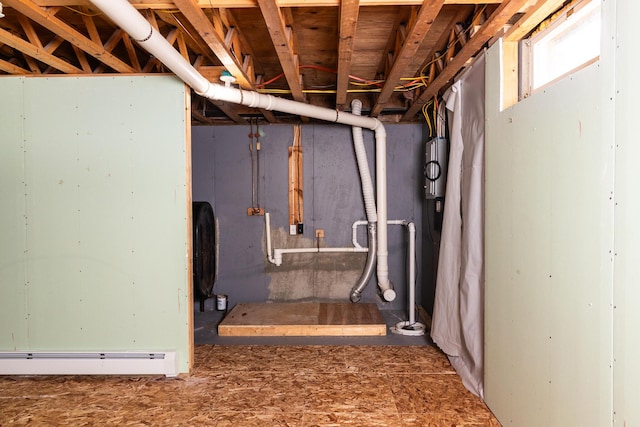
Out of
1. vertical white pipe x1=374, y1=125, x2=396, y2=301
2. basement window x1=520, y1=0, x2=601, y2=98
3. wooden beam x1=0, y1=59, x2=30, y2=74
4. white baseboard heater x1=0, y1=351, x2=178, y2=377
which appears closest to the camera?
basement window x1=520, y1=0, x2=601, y2=98

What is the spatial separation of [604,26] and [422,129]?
307 centimetres

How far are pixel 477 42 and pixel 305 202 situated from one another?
8.58ft

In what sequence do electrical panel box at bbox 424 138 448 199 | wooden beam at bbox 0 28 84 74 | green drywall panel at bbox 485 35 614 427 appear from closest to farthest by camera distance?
1. green drywall panel at bbox 485 35 614 427
2. wooden beam at bbox 0 28 84 74
3. electrical panel box at bbox 424 138 448 199

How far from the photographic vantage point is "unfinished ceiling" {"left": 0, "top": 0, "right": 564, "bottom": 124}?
1941mm

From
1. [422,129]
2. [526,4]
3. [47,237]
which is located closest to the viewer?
[526,4]

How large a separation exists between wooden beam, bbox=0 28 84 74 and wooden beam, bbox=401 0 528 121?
2497 mm

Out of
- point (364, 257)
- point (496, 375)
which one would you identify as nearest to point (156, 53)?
point (496, 375)

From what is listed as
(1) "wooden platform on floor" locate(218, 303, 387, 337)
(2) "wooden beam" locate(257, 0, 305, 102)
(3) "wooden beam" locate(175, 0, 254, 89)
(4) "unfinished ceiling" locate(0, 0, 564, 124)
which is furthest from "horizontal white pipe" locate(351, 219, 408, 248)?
(3) "wooden beam" locate(175, 0, 254, 89)

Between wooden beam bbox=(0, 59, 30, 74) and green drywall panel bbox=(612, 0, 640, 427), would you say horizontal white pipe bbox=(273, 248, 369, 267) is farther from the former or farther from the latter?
green drywall panel bbox=(612, 0, 640, 427)

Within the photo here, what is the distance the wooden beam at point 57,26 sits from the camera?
6.14 feet

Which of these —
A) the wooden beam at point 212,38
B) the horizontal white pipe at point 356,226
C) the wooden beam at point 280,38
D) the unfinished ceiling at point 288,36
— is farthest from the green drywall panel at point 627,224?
the horizontal white pipe at point 356,226

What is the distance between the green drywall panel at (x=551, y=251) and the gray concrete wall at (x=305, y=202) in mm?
2164

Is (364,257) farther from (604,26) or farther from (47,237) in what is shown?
(604,26)

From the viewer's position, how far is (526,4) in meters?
1.92
